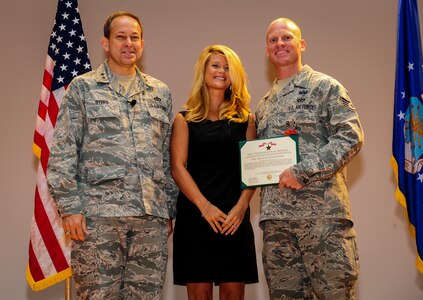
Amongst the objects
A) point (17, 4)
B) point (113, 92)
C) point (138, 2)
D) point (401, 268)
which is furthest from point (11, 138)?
point (401, 268)

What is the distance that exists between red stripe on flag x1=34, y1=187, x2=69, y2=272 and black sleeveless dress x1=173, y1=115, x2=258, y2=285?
52.9 inches

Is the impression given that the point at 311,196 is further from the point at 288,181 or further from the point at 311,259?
the point at 311,259

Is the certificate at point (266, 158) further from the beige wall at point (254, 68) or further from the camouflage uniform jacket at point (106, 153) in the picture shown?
the beige wall at point (254, 68)

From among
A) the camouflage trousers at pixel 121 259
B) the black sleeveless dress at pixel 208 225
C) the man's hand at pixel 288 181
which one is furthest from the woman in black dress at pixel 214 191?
the man's hand at pixel 288 181

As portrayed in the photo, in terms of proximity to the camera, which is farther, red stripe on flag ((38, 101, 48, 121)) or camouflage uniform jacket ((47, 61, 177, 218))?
red stripe on flag ((38, 101, 48, 121))

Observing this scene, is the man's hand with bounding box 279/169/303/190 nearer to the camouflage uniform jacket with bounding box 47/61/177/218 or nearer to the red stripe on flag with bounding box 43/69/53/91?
the camouflage uniform jacket with bounding box 47/61/177/218

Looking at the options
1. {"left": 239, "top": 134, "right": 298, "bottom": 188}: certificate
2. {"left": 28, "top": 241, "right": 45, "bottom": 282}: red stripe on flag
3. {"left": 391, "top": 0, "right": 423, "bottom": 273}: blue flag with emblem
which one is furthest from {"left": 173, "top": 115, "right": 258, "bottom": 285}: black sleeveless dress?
{"left": 28, "top": 241, "right": 45, "bottom": 282}: red stripe on flag

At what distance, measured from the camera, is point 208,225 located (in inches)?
142

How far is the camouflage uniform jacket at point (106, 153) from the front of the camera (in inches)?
127

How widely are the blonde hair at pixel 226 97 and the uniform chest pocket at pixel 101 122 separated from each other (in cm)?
58

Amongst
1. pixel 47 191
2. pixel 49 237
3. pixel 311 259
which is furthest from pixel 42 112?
pixel 311 259

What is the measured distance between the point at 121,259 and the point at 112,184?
0.41 meters

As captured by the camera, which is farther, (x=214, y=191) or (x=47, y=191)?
(x=47, y=191)

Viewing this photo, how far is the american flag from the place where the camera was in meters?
4.58
